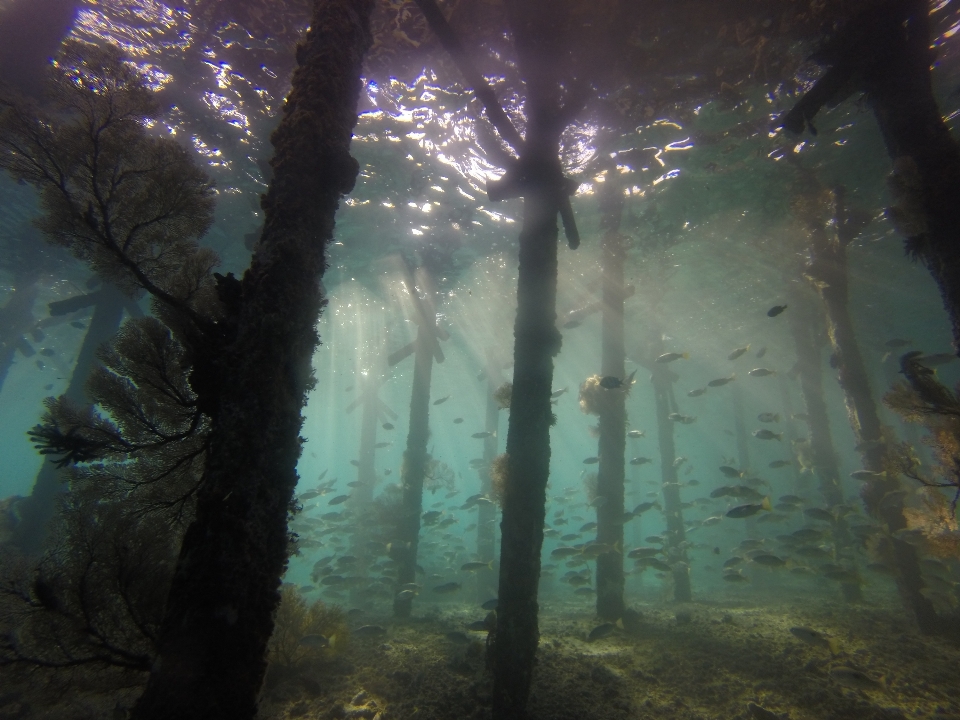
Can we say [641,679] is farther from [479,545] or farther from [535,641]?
[479,545]

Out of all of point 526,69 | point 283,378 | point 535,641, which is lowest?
point 535,641

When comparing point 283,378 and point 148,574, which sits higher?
point 283,378

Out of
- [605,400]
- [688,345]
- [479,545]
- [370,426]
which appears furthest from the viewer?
[688,345]

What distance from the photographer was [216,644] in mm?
2225

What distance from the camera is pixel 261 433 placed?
272 centimetres

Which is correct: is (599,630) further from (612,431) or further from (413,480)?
(413,480)

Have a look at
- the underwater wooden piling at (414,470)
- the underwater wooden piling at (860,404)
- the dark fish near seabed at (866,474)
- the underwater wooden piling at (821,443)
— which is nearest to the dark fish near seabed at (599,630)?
the underwater wooden piling at (414,470)

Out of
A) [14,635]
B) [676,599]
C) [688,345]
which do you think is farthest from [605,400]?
[688,345]

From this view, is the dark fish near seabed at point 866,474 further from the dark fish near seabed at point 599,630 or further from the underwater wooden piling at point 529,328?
the underwater wooden piling at point 529,328

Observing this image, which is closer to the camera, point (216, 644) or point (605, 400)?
point (216, 644)

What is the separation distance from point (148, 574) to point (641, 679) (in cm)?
720

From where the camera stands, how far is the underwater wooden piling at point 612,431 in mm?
10602

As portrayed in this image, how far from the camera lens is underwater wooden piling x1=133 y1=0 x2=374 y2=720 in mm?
2201

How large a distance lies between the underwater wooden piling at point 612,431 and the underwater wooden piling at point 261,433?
1014cm
